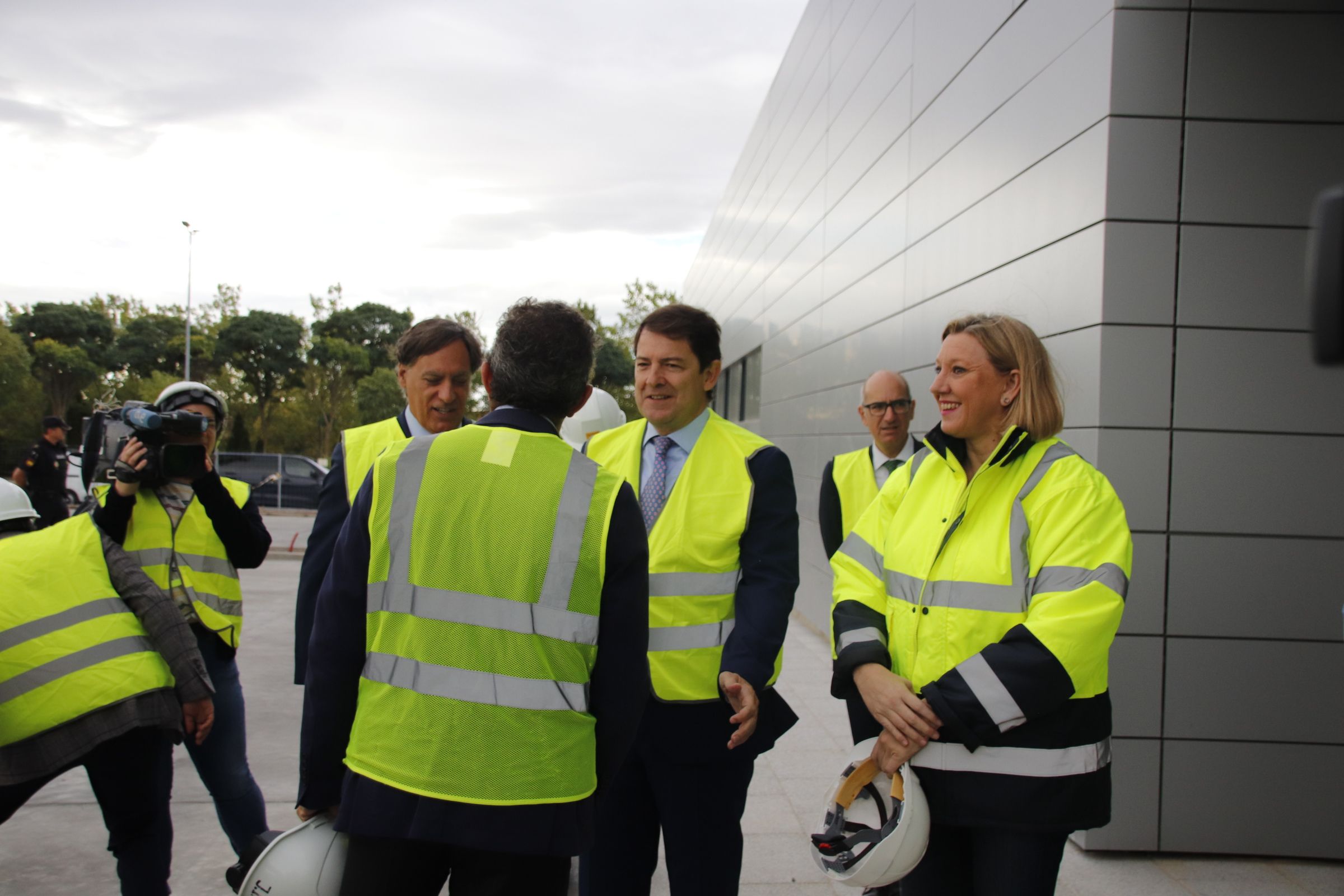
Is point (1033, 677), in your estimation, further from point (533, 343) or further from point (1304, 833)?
point (1304, 833)

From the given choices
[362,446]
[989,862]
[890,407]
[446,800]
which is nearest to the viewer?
[446,800]

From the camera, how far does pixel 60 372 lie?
147 feet

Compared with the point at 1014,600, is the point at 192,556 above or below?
below

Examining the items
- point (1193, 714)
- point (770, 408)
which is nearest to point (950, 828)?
point (1193, 714)

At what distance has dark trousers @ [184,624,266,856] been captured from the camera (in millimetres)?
3244

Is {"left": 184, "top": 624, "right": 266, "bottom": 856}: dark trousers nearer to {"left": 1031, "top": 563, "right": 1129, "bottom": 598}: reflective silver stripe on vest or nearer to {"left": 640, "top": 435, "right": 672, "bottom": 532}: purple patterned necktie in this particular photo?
{"left": 640, "top": 435, "right": 672, "bottom": 532}: purple patterned necktie

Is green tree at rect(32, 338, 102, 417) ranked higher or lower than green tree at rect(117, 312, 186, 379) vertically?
lower

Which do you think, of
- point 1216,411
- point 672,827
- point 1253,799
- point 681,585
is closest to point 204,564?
point 681,585

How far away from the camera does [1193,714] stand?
3973 mm

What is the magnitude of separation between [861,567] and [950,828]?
68 cm

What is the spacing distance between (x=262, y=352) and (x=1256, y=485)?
49827 millimetres

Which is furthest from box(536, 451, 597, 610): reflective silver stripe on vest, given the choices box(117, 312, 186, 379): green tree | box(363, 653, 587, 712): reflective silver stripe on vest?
box(117, 312, 186, 379): green tree

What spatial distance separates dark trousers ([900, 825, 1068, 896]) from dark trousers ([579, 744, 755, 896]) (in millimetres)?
532

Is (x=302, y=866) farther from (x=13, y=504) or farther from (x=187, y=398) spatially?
(x=187, y=398)
